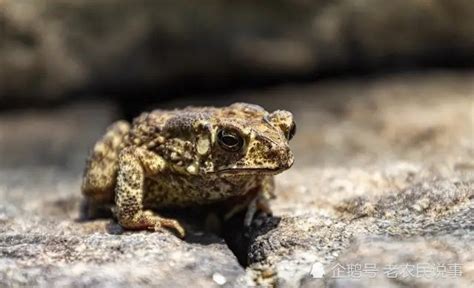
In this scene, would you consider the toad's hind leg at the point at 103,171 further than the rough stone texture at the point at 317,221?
Yes

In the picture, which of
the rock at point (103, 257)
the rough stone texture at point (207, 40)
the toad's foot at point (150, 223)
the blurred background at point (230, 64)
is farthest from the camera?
the rough stone texture at point (207, 40)

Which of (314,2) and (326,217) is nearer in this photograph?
(326,217)

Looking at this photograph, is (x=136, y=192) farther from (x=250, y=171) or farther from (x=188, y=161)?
(x=250, y=171)

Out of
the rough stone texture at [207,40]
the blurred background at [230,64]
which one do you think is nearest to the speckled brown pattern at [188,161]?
the blurred background at [230,64]

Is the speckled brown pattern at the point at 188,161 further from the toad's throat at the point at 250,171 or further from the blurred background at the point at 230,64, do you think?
the blurred background at the point at 230,64

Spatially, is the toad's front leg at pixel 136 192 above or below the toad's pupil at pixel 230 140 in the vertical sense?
below

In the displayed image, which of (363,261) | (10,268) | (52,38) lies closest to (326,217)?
(363,261)

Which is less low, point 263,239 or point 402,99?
point 402,99

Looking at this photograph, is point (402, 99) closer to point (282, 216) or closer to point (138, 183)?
point (282, 216)
